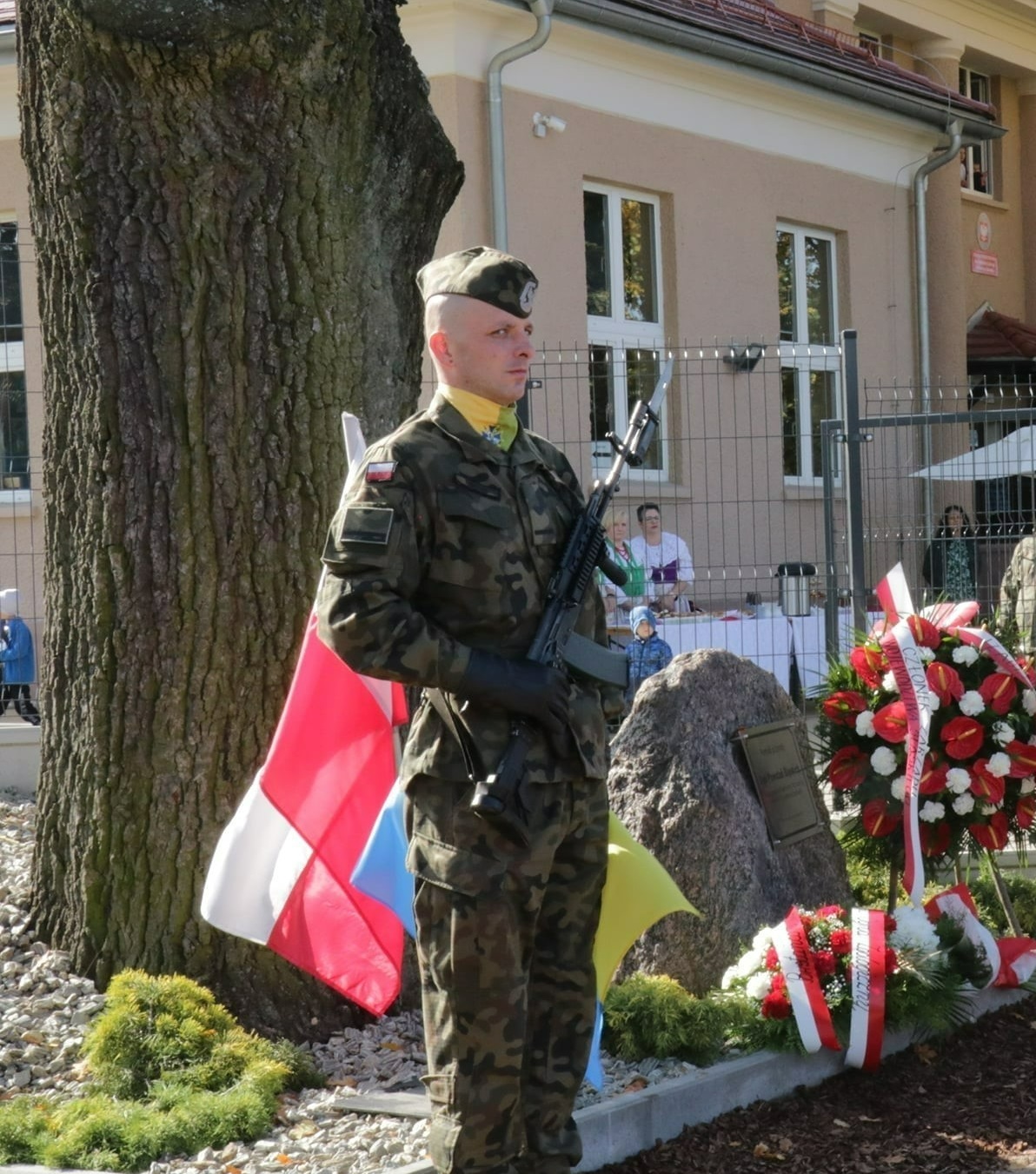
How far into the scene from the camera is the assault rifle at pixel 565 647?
11.3ft

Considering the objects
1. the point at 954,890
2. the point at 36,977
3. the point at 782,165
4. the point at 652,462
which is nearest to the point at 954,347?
the point at 782,165

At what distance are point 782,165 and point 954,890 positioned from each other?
1223cm

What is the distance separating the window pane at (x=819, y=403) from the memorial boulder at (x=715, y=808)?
30.3 ft

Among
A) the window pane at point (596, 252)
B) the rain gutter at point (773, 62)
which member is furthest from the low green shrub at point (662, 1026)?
the window pane at point (596, 252)

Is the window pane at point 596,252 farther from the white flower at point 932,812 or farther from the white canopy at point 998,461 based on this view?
the white flower at point 932,812

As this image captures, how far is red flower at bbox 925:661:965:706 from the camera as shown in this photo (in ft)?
19.7

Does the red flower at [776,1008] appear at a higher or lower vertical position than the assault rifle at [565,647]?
lower

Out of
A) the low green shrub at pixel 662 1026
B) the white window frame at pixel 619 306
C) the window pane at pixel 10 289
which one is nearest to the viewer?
the low green shrub at pixel 662 1026

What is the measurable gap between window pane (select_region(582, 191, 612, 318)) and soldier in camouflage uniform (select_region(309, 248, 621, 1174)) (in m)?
12.0

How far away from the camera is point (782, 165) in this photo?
1700cm

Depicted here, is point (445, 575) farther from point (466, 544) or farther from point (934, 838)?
point (934, 838)

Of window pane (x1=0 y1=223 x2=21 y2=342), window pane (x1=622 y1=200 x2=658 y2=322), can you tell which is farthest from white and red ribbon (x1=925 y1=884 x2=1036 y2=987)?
window pane (x1=622 y1=200 x2=658 y2=322)

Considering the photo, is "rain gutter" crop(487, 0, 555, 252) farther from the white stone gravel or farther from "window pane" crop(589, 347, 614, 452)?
the white stone gravel

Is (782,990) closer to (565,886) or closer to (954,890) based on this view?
(954,890)
